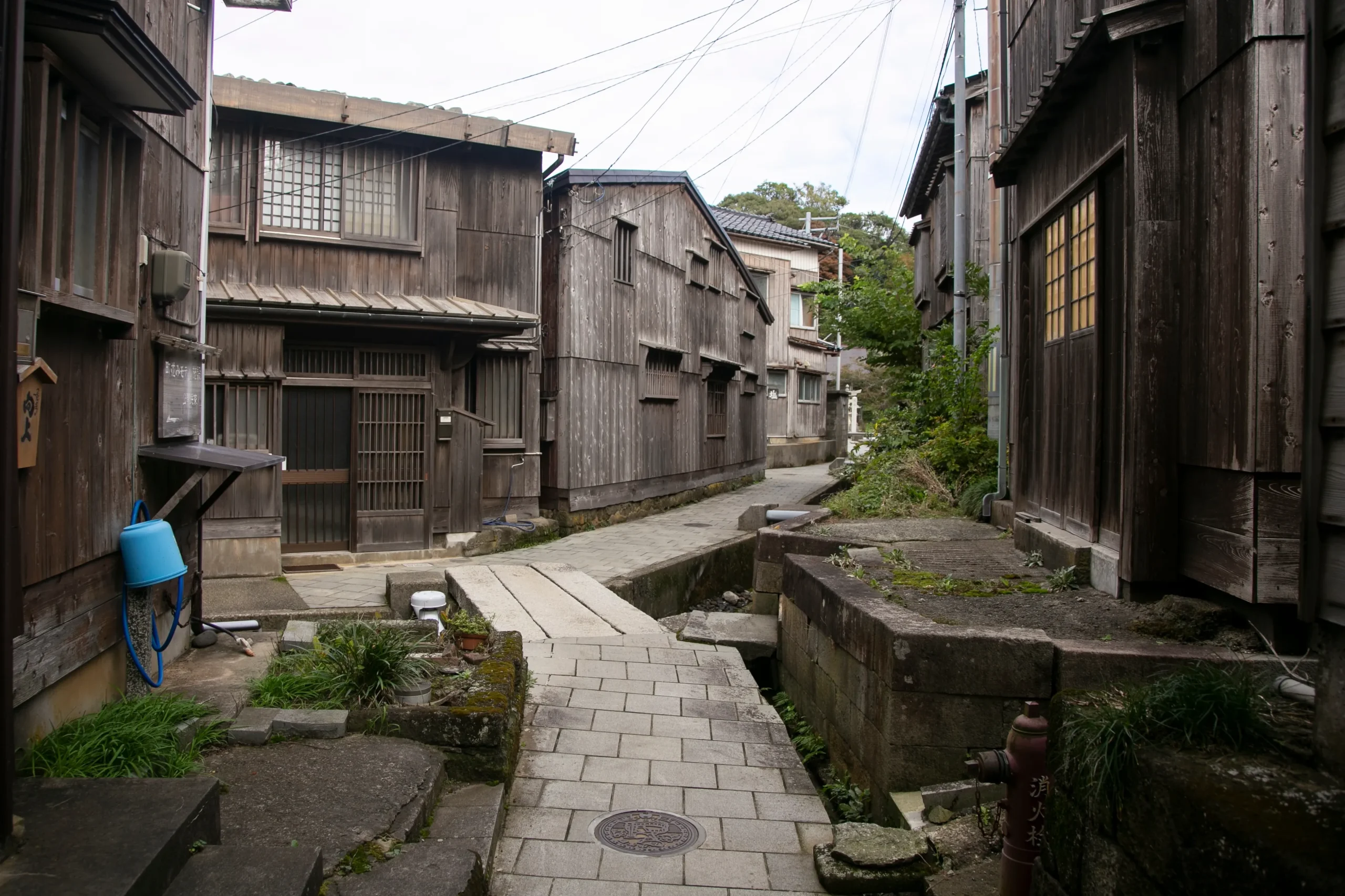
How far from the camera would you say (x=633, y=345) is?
18.1m

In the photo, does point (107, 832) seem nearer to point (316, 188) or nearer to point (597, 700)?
point (597, 700)

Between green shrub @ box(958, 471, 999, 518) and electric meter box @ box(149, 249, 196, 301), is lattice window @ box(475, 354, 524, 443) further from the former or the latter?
electric meter box @ box(149, 249, 196, 301)

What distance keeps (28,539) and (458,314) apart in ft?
27.0

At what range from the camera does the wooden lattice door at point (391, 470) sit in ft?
41.1

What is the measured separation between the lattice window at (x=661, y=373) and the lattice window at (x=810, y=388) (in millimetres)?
17227

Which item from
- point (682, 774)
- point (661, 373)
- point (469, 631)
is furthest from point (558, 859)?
point (661, 373)

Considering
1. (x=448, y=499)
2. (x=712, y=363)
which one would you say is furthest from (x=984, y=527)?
(x=712, y=363)

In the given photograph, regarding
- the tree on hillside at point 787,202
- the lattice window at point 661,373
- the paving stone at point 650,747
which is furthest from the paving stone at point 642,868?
the tree on hillside at point 787,202

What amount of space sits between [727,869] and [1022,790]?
148 centimetres

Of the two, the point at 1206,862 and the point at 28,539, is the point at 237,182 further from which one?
the point at 1206,862

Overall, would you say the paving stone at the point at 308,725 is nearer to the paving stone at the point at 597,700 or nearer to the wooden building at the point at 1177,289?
the paving stone at the point at 597,700

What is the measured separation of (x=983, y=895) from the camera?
12.4 feet

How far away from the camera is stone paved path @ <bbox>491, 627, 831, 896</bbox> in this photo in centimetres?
433

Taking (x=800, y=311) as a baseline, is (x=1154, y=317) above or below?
below
